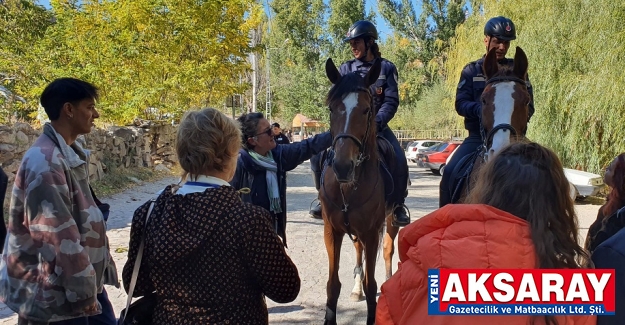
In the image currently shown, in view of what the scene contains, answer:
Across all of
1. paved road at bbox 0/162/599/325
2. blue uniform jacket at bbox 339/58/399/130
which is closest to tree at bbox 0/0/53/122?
paved road at bbox 0/162/599/325

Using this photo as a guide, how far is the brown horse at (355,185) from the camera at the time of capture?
4.48 meters

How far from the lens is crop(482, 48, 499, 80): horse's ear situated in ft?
15.0

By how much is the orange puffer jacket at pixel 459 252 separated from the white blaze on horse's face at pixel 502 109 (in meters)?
2.45

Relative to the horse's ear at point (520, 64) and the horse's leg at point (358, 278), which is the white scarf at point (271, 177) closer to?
the horse's leg at point (358, 278)

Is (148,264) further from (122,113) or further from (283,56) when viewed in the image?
(283,56)

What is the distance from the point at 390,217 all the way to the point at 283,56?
42062 millimetres

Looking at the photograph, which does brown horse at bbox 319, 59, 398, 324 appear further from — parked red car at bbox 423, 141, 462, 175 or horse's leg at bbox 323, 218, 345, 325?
parked red car at bbox 423, 141, 462, 175

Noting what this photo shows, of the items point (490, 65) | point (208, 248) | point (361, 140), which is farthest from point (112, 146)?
point (208, 248)

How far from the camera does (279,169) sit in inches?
175

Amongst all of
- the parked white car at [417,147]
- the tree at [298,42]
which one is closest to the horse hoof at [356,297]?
the parked white car at [417,147]

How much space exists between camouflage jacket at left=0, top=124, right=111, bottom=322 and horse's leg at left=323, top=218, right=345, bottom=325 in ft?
8.38

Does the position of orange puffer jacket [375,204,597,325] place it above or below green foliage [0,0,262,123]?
below

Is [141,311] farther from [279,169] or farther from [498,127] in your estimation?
[498,127]

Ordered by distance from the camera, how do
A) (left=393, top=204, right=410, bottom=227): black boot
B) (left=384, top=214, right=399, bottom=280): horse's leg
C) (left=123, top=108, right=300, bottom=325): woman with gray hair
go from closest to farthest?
(left=123, top=108, right=300, bottom=325): woman with gray hair < (left=393, top=204, right=410, bottom=227): black boot < (left=384, top=214, right=399, bottom=280): horse's leg
